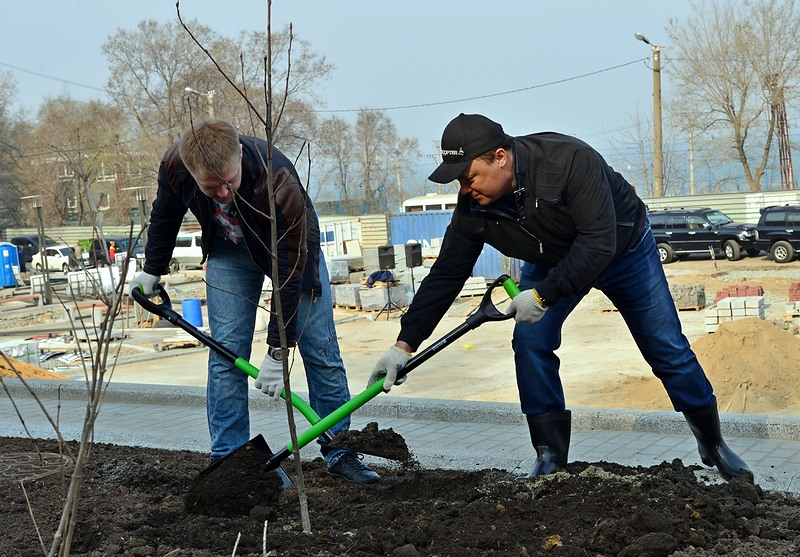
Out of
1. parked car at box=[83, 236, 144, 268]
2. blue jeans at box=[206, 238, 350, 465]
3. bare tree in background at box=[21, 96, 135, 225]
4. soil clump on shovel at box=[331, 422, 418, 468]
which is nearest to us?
parked car at box=[83, 236, 144, 268]

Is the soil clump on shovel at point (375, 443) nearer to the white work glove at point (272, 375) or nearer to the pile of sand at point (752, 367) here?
the white work glove at point (272, 375)

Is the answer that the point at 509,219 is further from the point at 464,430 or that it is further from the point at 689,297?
the point at 689,297

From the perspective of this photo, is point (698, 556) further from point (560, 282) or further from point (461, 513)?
point (560, 282)

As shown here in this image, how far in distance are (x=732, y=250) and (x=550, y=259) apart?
2590cm

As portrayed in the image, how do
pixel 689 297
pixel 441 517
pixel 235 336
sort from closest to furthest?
pixel 441 517 < pixel 235 336 < pixel 689 297

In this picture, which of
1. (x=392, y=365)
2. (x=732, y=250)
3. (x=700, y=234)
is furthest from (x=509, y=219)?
(x=700, y=234)

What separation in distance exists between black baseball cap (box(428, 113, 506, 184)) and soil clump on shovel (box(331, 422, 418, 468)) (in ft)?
4.27

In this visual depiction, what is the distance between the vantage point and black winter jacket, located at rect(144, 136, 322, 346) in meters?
3.91

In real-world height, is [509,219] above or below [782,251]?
above

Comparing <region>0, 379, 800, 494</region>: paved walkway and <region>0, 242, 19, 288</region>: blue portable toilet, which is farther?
<region>0, 242, 19, 288</region>: blue portable toilet

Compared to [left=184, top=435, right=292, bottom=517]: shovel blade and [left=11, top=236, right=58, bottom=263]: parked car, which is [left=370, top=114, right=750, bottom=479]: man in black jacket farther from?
[left=11, top=236, right=58, bottom=263]: parked car

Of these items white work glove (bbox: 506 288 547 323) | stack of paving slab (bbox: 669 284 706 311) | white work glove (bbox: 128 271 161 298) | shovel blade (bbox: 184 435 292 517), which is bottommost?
stack of paving slab (bbox: 669 284 706 311)

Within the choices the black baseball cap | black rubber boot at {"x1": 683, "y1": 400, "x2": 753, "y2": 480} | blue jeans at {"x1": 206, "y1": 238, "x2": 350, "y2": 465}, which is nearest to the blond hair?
blue jeans at {"x1": 206, "y1": 238, "x2": 350, "y2": 465}

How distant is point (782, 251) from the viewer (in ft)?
86.5
